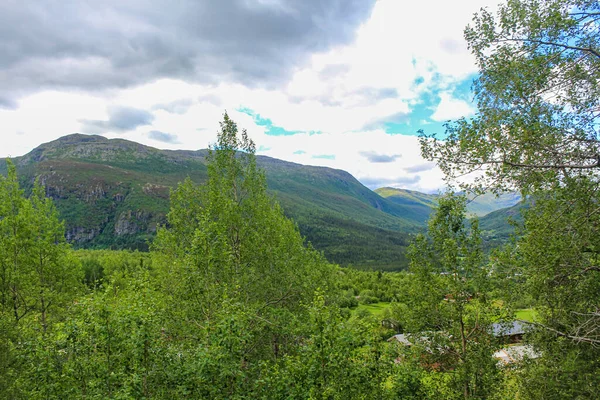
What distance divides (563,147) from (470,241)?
15.2ft

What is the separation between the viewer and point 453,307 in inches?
492

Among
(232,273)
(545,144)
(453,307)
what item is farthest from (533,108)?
(232,273)

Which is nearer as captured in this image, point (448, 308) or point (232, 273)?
point (448, 308)

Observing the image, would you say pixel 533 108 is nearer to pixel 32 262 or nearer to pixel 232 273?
pixel 232 273

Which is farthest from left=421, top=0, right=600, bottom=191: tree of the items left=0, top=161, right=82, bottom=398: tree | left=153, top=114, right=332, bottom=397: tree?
left=0, top=161, right=82, bottom=398: tree

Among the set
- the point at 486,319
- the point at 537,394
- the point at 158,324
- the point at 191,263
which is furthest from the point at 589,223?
the point at 158,324

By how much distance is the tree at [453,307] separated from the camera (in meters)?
12.0

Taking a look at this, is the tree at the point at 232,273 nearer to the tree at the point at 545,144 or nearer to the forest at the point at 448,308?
the forest at the point at 448,308

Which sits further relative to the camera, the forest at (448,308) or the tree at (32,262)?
the tree at (32,262)

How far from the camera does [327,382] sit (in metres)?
10.5

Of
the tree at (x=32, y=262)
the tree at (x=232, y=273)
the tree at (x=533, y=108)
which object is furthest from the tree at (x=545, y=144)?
the tree at (x=32, y=262)

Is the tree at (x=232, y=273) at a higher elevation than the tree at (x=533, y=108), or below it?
below

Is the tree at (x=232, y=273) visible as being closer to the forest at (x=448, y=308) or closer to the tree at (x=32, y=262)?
the forest at (x=448, y=308)

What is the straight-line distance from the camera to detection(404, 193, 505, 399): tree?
1198cm
